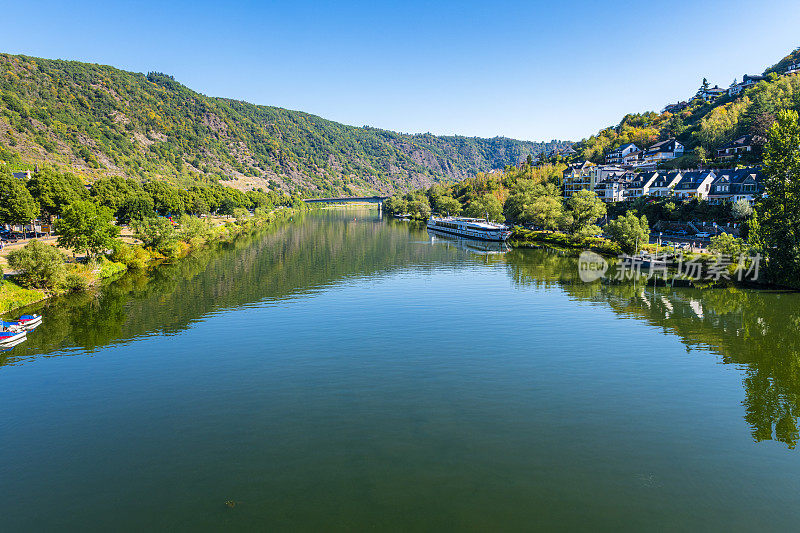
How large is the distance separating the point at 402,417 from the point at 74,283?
5008 cm

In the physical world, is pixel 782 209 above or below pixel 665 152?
below

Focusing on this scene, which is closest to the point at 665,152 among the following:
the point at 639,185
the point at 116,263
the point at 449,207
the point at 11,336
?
the point at 639,185

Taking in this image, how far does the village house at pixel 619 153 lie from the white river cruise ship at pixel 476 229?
7769 centimetres

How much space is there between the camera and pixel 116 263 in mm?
70938

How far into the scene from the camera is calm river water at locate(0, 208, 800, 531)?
62.5 ft

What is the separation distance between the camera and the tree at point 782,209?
184ft

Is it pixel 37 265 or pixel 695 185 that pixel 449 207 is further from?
pixel 37 265

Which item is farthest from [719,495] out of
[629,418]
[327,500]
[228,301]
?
[228,301]

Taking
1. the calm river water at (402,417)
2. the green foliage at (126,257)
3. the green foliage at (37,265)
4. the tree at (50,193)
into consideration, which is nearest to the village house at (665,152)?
the calm river water at (402,417)

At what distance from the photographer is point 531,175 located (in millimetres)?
194625

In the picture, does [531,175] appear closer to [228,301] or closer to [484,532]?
[228,301]

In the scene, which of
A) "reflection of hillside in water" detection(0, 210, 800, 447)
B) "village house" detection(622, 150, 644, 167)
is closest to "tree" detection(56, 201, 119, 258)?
"reflection of hillside in water" detection(0, 210, 800, 447)
